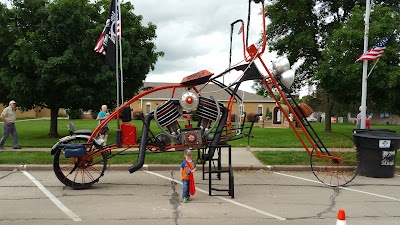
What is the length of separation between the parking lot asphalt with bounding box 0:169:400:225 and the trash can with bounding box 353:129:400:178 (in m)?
0.22

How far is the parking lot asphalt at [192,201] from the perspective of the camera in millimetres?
6004

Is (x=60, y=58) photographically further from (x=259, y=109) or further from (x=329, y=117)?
(x=259, y=109)

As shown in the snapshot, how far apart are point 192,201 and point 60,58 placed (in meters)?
10.3

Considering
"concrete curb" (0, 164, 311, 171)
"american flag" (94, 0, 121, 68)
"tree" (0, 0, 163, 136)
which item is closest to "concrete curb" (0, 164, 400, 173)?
"concrete curb" (0, 164, 311, 171)

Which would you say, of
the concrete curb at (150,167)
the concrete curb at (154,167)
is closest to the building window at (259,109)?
the concrete curb at (154,167)

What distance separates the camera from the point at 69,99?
16.2m

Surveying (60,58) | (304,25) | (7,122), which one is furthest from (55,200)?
(304,25)

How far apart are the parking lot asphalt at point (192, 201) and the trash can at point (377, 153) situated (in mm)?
218

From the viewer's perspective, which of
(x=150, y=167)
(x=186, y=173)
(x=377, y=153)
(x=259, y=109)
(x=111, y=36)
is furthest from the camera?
(x=259, y=109)

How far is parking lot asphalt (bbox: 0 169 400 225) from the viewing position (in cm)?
600

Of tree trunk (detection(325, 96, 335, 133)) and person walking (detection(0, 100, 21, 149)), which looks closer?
person walking (detection(0, 100, 21, 149))

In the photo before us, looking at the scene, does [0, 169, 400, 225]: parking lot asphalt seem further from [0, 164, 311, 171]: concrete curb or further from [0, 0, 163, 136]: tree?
[0, 0, 163, 136]: tree

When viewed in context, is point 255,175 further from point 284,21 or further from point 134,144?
point 284,21

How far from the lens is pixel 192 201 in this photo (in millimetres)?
7090
